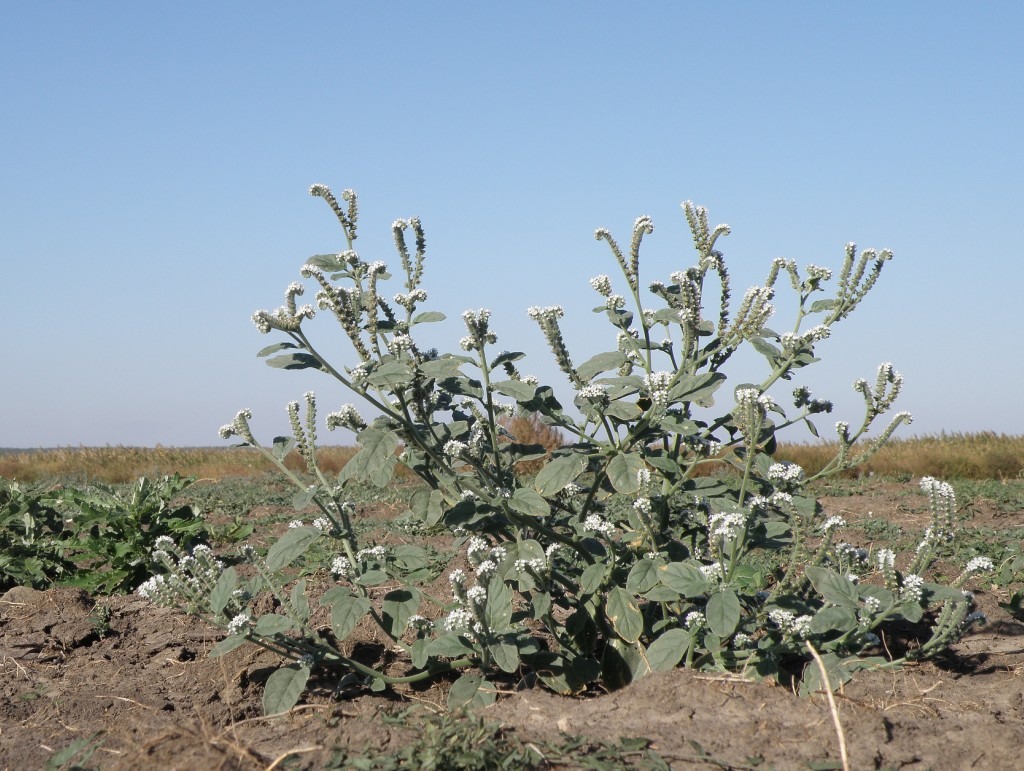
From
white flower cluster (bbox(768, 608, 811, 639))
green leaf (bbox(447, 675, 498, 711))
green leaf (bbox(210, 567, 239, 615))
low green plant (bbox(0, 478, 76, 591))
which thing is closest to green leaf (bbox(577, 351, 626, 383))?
white flower cluster (bbox(768, 608, 811, 639))

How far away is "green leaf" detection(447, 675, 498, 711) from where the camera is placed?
3154 millimetres

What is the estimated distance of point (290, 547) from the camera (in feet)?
10.0

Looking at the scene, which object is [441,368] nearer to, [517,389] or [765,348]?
[517,389]

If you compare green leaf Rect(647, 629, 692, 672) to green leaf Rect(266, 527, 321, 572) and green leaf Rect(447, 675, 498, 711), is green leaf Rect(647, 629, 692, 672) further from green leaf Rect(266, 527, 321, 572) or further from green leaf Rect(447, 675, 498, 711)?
green leaf Rect(266, 527, 321, 572)

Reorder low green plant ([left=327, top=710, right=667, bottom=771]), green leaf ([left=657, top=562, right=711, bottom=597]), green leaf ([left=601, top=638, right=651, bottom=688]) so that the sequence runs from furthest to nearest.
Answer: green leaf ([left=601, top=638, right=651, bottom=688])
green leaf ([left=657, top=562, right=711, bottom=597])
low green plant ([left=327, top=710, right=667, bottom=771])

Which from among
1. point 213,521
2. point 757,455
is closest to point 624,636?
point 757,455

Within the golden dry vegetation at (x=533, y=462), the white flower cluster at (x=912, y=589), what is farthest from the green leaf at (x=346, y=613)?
the golden dry vegetation at (x=533, y=462)

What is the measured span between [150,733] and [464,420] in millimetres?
1479

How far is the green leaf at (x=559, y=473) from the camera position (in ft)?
9.87

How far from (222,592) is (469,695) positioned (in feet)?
3.03

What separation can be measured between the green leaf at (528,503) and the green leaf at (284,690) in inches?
39.0

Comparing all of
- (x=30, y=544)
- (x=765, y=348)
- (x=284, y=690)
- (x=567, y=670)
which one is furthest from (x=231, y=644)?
(x=30, y=544)

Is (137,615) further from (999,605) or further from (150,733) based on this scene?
(999,605)

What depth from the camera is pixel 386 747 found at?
2768 mm
